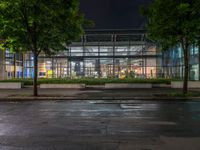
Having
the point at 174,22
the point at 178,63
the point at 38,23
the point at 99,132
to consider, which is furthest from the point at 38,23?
the point at 178,63

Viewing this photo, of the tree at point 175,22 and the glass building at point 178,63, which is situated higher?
the tree at point 175,22

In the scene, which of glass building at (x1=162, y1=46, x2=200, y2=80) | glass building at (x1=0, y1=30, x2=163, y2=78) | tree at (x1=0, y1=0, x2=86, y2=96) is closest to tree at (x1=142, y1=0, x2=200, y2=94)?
tree at (x1=0, y1=0, x2=86, y2=96)

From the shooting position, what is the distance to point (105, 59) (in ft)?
161

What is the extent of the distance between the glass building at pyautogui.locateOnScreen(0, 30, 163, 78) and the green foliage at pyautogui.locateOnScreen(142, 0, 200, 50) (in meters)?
24.5

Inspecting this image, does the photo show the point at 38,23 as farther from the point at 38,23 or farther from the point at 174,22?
the point at 174,22

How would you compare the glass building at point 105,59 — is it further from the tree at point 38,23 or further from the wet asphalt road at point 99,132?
the wet asphalt road at point 99,132

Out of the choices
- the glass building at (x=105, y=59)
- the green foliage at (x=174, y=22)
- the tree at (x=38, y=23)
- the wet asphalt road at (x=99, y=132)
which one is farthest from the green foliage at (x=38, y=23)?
the glass building at (x=105, y=59)

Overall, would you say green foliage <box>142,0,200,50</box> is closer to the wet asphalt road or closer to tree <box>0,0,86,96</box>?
tree <box>0,0,86,96</box>

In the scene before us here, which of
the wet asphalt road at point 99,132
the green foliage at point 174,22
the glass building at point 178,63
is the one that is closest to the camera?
the wet asphalt road at point 99,132

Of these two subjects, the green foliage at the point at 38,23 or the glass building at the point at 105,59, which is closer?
the green foliage at the point at 38,23

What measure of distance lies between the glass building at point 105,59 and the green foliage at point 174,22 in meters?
24.5

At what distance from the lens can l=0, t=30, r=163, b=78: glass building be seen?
47781 mm

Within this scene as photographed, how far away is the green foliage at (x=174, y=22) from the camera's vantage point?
66.7ft

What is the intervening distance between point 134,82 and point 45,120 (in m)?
20.1
